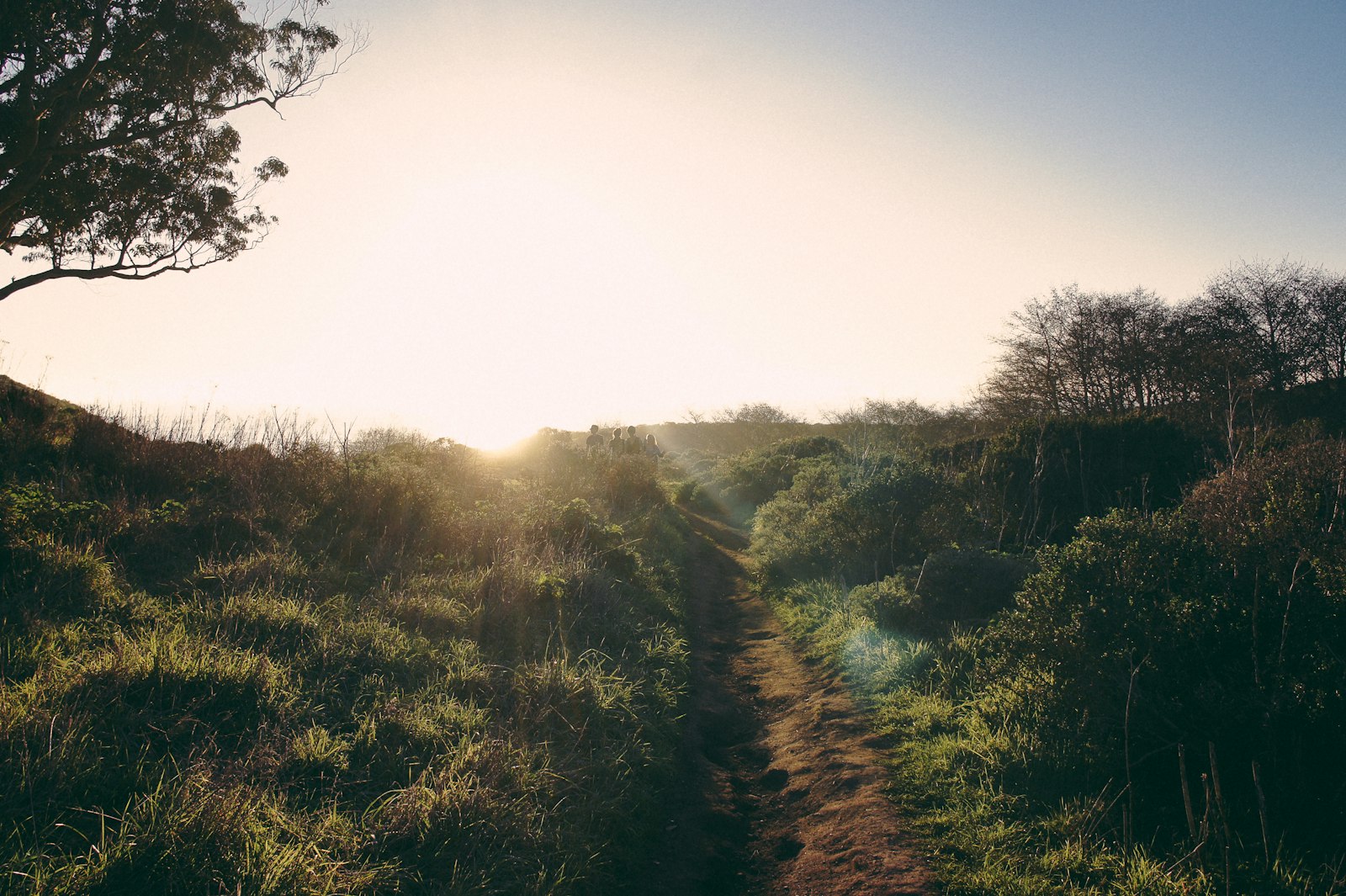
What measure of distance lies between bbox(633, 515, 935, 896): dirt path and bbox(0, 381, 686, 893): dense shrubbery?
0.37 m

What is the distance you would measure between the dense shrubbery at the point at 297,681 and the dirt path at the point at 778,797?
0.37 metres

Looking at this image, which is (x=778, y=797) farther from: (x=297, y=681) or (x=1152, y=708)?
(x=297, y=681)

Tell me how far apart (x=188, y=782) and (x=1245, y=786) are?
20.0ft

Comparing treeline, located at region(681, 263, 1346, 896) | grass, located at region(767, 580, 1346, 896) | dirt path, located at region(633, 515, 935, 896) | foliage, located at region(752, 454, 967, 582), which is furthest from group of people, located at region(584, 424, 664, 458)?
grass, located at region(767, 580, 1346, 896)

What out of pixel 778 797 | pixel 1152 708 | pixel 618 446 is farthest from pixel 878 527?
pixel 618 446

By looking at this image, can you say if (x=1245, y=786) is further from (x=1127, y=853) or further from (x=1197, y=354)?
(x=1197, y=354)

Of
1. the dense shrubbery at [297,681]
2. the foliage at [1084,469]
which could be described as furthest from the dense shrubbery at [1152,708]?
the foliage at [1084,469]

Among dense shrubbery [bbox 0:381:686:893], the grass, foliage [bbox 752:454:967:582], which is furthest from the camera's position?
foliage [bbox 752:454:967:582]

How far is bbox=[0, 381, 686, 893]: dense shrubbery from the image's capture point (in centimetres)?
320

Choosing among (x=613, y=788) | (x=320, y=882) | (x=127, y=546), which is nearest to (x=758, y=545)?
(x=613, y=788)

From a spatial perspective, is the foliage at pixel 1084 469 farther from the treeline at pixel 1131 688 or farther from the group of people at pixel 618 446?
the group of people at pixel 618 446

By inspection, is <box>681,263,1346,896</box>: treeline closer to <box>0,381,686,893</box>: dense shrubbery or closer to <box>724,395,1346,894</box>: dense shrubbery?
<box>724,395,1346,894</box>: dense shrubbery

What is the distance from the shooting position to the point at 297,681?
4.73 metres

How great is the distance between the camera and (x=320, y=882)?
3.12m
